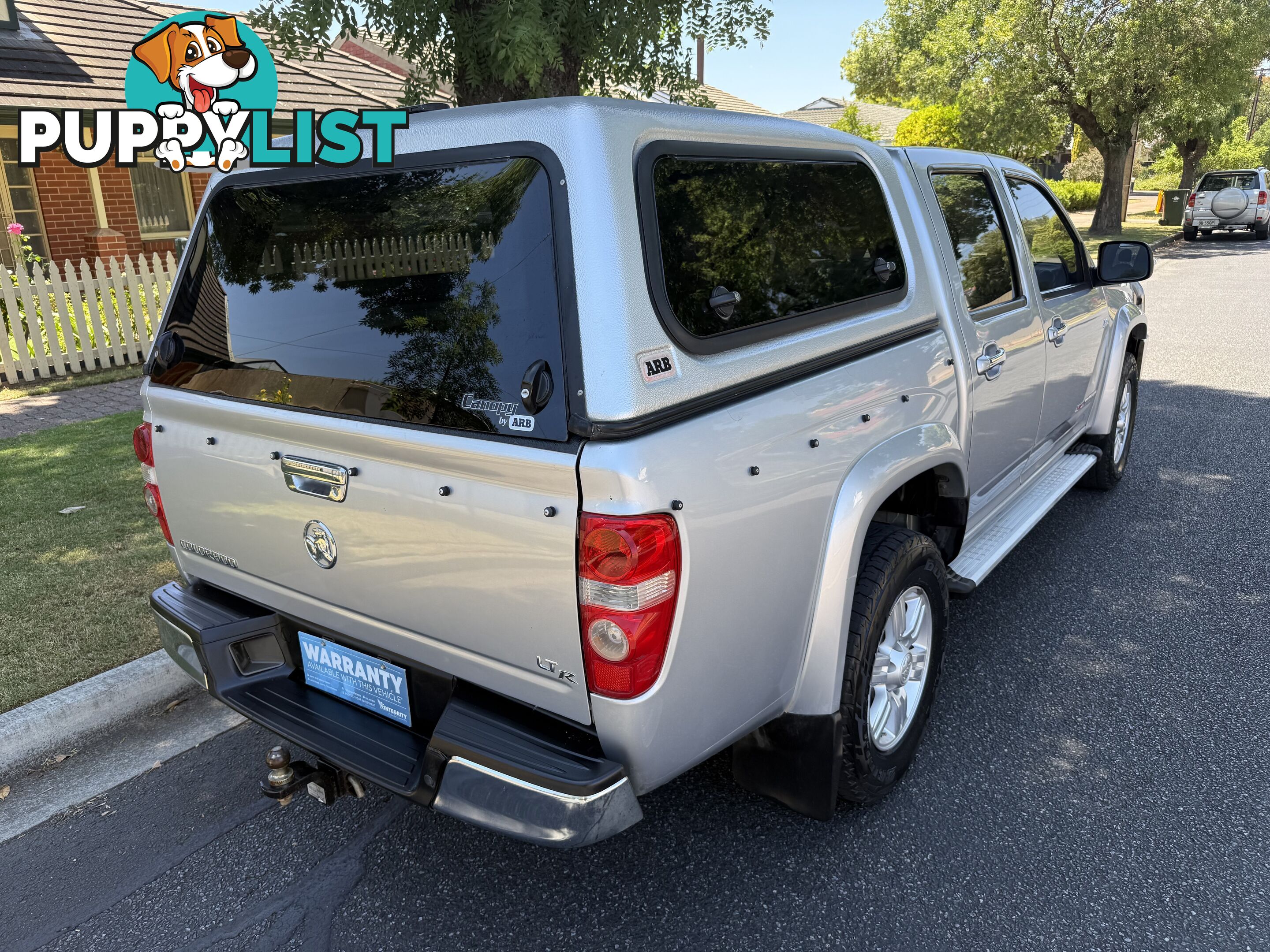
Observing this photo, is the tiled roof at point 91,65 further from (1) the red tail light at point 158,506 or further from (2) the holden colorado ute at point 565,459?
(2) the holden colorado ute at point 565,459

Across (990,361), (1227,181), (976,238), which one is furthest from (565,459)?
(1227,181)

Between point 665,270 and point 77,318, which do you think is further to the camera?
point 77,318

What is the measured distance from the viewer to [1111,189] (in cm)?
2602

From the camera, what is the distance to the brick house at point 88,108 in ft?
38.9

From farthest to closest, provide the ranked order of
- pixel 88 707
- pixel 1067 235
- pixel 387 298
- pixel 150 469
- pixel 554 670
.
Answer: pixel 1067 235, pixel 88 707, pixel 150 469, pixel 387 298, pixel 554 670

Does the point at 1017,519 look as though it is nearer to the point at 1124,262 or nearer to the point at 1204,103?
the point at 1124,262

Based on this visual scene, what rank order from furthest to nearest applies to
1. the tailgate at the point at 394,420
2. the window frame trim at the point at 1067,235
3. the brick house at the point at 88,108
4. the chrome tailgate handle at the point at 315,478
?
the brick house at the point at 88,108 < the window frame trim at the point at 1067,235 < the chrome tailgate handle at the point at 315,478 < the tailgate at the point at 394,420

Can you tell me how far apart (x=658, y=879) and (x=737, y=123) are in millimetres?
2105

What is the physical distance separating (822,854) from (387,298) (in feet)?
6.50

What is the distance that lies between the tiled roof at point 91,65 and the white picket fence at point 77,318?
279 cm

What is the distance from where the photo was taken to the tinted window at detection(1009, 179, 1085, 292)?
423 centimetres

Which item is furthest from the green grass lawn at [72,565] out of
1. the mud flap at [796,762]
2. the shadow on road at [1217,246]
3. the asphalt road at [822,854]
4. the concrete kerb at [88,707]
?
the shadow on road at [1217,246]

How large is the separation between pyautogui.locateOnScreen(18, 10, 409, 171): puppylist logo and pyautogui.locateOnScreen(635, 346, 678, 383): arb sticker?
26.5 feet

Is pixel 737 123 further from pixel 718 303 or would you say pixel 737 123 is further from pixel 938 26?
pixel 938 26
